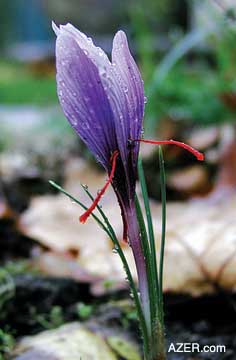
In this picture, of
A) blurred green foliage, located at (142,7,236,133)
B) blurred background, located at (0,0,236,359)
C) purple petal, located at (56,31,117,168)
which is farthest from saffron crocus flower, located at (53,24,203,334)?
blurred green foliage, located at (142,7,236,133)

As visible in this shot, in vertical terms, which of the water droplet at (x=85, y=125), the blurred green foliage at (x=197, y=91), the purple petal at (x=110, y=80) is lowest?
the water droplet at (x=85, y=125)

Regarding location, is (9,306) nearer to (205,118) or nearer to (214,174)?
(214,174)

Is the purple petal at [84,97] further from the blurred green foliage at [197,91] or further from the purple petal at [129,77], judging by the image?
the blurred green foliage at [197,91]

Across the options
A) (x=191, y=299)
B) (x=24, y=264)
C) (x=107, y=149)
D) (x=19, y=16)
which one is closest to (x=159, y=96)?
(x=24, y=264)

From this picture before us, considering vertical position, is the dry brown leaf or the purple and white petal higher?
the dry brown leaf

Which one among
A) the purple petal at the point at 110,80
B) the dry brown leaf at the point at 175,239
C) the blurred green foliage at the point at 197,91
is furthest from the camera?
the blurred green foliage at the point at 197,91

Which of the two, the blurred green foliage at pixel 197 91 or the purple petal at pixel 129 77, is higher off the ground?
the blurred green foliage at pixel 197 91

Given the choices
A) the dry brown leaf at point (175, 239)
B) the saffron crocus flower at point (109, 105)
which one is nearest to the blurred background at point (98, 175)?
the dry brown leaf at point (175, 239)

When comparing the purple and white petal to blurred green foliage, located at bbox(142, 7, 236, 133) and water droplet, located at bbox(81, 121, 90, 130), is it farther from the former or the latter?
blurred green foliage, located at bbox(142, 7, 236, 133)
